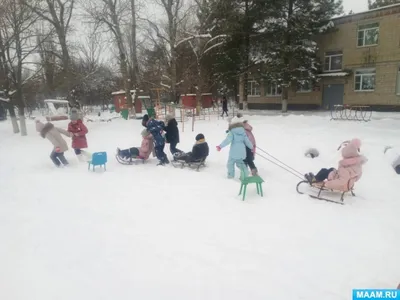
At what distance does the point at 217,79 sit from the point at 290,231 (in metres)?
24.0

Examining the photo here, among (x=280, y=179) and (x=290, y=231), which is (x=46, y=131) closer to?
(x=280, y=179)

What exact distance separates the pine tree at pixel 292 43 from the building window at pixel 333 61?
294cm

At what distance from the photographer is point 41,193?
6574mm

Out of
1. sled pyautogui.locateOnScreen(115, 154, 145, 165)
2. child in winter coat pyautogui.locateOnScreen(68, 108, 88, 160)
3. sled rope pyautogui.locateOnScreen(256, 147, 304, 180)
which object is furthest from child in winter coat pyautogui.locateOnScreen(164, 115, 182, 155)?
sled rope pyautogui.locateOnScreen(256, 147, 304, 180)

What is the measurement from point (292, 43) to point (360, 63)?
21.1 ft

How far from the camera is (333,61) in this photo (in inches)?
1030

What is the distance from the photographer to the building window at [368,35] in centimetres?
2316

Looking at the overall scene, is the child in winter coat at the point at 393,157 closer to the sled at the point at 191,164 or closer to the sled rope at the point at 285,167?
the sled rope at the point at 285,167

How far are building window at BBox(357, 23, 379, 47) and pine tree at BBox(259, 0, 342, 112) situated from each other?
325cm

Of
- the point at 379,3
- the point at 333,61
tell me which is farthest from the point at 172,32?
the point at 379,3

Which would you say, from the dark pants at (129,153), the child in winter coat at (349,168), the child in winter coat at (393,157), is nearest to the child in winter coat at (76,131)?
the dark pants at (129,153)

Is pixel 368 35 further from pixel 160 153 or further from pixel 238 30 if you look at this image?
pixel 160 153

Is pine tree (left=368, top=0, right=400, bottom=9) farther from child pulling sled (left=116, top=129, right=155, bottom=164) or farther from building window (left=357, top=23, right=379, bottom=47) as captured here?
child pulling sled (left=116, top=129, right=155, bottom=164)

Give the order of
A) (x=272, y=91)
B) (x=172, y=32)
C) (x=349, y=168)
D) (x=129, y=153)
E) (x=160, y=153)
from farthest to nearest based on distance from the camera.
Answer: (x=272, y=91) → (x=172, y=32) → (x=129, y=153) → (x=160, y=153) → (x=349, y=168)
